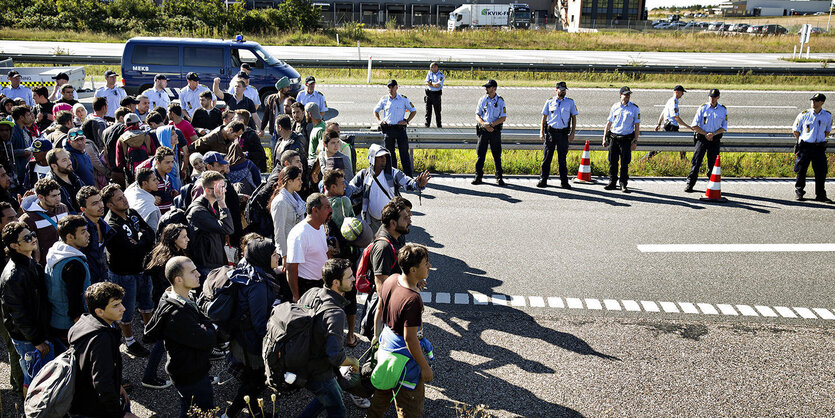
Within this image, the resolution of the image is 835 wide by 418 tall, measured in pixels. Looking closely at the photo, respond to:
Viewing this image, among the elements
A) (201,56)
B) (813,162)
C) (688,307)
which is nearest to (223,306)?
(688,307)

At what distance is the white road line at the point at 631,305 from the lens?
7.17 meters

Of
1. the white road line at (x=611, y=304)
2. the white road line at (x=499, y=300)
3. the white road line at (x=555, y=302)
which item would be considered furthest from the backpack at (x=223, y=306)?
the white road line at (x=611, y=304)

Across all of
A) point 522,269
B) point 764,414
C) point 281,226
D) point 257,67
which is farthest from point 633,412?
point 257,67

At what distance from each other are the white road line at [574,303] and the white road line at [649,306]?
2.43ft

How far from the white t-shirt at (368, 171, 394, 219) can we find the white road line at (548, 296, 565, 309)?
7.46 ft

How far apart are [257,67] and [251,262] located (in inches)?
562

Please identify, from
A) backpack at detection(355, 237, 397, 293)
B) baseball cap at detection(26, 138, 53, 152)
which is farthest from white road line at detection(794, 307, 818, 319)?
baseball cap at detection(26, 138, 53, 152)

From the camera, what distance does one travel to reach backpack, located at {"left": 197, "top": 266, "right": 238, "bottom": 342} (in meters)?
4.61

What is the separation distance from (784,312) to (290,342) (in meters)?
5.94

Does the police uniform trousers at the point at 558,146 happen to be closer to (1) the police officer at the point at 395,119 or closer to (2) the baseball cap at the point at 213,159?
(1) the police officer at the point at 395,119

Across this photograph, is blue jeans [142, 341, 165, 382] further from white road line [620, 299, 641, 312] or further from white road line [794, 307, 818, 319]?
white road line [794, 307, 818, 319]

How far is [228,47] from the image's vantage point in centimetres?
1756

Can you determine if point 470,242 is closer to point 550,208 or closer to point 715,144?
point 550,208

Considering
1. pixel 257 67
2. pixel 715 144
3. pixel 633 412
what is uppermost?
pixel 257 67
